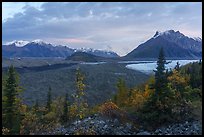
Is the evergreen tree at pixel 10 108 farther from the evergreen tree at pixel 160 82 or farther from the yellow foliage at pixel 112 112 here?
the evergreen tree at pixel 160 82

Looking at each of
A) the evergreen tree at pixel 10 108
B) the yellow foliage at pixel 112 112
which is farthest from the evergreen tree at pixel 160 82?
the evergreen tree at pixel 10 108

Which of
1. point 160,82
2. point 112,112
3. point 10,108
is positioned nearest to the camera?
point 160,82

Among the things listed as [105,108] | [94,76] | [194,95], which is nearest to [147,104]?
[105,108]

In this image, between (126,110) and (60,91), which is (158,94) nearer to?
(126,110)

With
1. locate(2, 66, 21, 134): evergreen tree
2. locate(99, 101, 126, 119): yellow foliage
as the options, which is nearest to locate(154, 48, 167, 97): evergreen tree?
locate(99, 101, 126, 119): yellow foliage

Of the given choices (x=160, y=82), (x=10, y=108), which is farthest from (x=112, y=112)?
(x=10, y=108)

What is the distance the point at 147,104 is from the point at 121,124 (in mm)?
1853

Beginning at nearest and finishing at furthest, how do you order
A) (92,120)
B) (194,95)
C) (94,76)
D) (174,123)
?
1. (174,123)
2. (92,120)
3. (194,95)
4. (94,76)

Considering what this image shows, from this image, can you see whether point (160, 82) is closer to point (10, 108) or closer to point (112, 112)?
point (112, 112)

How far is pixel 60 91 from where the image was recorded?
84500 millimetres

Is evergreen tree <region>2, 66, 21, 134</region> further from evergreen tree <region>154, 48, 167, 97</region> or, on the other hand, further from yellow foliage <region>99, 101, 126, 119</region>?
evergreen tree <region>154, 48, 167, 97</region>

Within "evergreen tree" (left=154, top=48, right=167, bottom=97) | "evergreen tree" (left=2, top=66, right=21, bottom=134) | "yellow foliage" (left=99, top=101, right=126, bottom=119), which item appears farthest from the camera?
"evergreen tree" (left=2, top=66, right=21, bottom=134)

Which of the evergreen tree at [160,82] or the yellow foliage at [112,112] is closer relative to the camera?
the evergreen tree at [160,82]

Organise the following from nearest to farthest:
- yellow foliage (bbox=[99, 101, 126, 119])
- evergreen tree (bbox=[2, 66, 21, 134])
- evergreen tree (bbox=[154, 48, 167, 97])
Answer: evergreen tree (bbox=[154, 48, 167, 97])
yellow foliage (bbox=[99, 101, 126, 119])
evergreen tree (bbox=[2, 66, 21, 134])
